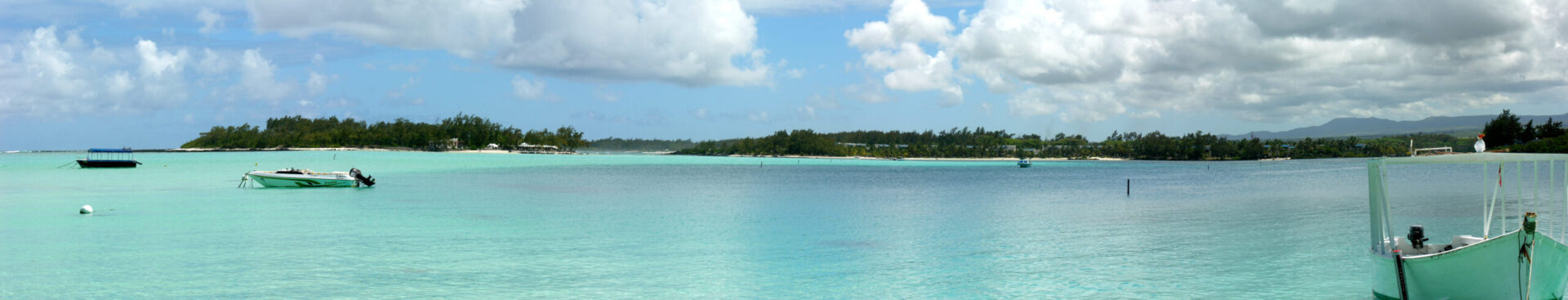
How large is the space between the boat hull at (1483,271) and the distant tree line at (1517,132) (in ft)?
524

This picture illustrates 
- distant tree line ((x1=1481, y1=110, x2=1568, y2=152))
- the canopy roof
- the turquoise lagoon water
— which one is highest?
distant tree line ((x1=1481, y1=110, x2=1568, y2=152))

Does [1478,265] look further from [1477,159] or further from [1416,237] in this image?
[1477,159]

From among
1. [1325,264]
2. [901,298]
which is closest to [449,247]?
[901,298]

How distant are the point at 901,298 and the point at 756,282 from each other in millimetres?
3482

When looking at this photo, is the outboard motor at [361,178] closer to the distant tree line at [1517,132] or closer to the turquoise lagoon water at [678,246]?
the turquoise lagoon water at [678,246]

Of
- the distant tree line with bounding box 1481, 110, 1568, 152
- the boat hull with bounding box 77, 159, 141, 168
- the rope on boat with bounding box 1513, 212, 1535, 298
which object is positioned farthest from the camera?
the distant tree line with bounding box 1481, 110, 1568, 152

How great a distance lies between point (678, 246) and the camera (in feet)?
83.0

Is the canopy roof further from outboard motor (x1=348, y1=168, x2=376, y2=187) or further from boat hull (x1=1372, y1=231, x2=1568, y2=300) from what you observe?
outboard motor (x1=348, y1=168, x2=376, y2=187)

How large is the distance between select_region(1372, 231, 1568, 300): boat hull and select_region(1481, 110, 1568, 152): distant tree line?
15976cm

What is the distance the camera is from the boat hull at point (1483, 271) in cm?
1233

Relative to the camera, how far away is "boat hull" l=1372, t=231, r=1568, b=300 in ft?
40.4

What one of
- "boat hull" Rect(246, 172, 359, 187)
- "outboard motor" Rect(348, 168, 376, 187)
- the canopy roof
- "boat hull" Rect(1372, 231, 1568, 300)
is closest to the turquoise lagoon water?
"boat hull" Rect(246, 172, 359, 187)

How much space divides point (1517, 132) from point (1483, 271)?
177379 millimetres

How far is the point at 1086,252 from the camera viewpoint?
23453mm
